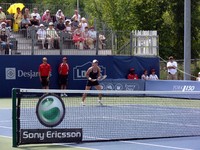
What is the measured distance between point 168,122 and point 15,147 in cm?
542

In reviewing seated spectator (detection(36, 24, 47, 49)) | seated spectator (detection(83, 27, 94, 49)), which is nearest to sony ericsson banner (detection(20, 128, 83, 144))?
seated spectator (detection(36, 24, 47, 49))

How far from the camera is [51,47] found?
28.0 metres

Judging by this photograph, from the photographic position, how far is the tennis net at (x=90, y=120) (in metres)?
11.7

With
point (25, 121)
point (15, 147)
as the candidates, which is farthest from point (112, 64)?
point (15, 147)

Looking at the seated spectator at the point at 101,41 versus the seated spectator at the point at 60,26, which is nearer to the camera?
the seated spectator at the point at 101,41

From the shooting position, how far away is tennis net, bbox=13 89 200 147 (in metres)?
11.7

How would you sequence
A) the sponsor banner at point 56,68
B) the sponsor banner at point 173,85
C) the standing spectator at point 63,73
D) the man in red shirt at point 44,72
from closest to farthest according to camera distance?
the sponsor banner at point 173,85
the man in red shirt at point 44,72
the standing spectator at point 63,73
the sponsor banner at point 56,68

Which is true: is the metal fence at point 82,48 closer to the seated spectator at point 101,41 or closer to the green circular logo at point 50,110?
the seated spectator at point 101,41

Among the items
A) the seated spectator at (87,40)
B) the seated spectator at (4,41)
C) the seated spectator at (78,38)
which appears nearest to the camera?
the seated spectator at (4,41)

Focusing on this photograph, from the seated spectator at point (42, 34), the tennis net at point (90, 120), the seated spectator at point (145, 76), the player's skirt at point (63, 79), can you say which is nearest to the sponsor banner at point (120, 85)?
the seated spectator at point (145, 76)

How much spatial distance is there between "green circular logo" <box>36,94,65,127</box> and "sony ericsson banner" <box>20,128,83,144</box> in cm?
17

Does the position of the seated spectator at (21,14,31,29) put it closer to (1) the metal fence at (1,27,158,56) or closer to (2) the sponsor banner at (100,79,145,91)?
(1) the metal fence at (1,27,158,56)

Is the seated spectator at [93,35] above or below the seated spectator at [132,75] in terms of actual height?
above

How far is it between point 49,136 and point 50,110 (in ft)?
1.72
